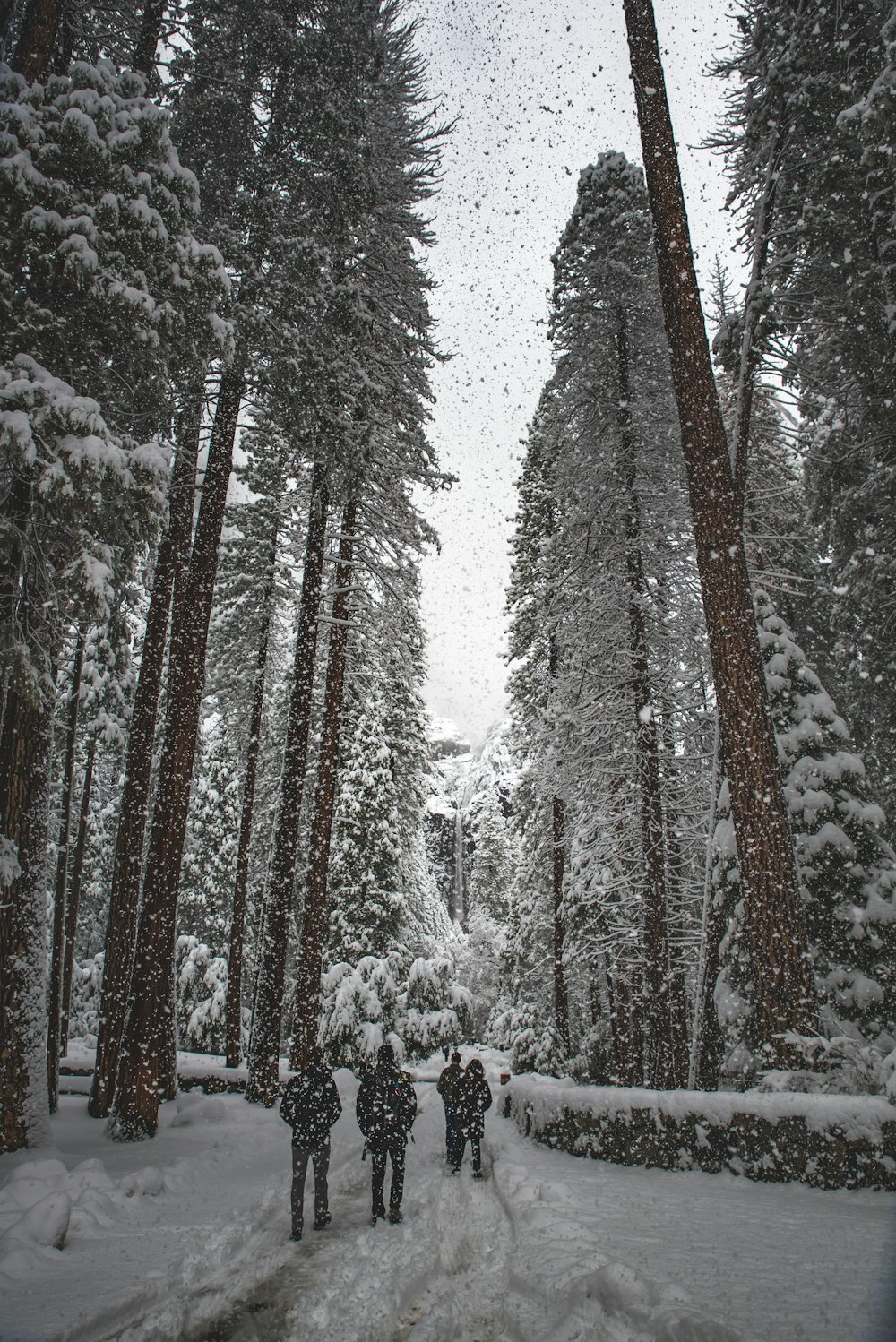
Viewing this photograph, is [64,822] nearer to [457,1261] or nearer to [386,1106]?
[386,1106]

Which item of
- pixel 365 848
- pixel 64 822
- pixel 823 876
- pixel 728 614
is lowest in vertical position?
pixel 823 876

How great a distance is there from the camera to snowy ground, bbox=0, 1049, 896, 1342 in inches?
123

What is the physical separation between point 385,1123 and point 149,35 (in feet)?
44.7

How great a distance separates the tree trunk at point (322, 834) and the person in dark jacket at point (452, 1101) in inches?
126

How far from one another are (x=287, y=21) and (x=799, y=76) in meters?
8.03

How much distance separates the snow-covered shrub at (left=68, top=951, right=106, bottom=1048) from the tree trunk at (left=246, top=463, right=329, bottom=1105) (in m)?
17.9

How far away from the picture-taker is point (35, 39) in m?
6.76

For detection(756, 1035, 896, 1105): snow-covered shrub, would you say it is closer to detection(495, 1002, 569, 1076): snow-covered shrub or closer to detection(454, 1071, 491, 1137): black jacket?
detection(454, 1071, 491, 1137): black jacket

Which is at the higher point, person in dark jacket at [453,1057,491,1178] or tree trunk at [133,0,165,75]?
tree trunk at [133,0,165,75]

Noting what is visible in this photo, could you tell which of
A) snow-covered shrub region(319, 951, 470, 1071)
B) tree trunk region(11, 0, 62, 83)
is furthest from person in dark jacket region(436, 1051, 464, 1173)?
tree trunk region(11, 0, 62, 83)

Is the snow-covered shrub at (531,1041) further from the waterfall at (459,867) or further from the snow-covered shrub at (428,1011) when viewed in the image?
the waterfall at (459,867)

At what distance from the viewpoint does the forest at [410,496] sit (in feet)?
20.2

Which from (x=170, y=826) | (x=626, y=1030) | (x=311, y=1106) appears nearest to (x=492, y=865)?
(x=626, y=1030)

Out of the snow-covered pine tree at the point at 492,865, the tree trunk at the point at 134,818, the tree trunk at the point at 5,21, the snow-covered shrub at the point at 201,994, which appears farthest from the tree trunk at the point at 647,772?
the snow-covered pine tree at the point at 492,865
